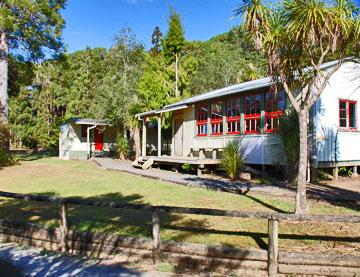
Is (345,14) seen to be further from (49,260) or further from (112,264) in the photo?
(49,260)

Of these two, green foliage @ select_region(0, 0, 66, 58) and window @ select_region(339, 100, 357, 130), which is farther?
green foliage @ select_region(0, 0, 66, 58)

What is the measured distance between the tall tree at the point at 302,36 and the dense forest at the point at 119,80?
13.8m

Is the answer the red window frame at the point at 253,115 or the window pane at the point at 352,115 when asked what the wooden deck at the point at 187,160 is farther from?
the window pane at the point at 352,115

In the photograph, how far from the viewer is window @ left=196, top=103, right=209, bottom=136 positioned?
2000cm

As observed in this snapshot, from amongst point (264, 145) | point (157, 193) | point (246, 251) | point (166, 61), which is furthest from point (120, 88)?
point (246, 251)

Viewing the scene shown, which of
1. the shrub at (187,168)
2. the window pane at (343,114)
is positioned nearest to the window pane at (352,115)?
the window pane at (343,114)

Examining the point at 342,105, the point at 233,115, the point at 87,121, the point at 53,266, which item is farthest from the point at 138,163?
the point at 53,266

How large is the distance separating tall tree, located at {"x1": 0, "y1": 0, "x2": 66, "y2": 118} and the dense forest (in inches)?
64.4

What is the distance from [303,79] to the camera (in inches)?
322

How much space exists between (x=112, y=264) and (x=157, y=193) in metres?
5.82

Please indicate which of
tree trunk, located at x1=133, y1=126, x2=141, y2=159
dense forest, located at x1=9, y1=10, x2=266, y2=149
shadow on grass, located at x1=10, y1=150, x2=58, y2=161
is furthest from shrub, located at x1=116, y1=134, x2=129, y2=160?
shadow on grass, located at x1=10, y1=150, x2=58, y2=161

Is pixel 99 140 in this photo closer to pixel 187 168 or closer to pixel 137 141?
pixel 137 141

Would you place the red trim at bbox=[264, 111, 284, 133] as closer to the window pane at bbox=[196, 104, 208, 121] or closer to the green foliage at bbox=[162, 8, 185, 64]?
the window pane at bbox=[196, 104, 208, 121]

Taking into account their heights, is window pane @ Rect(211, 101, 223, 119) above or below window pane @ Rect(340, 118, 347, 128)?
above
